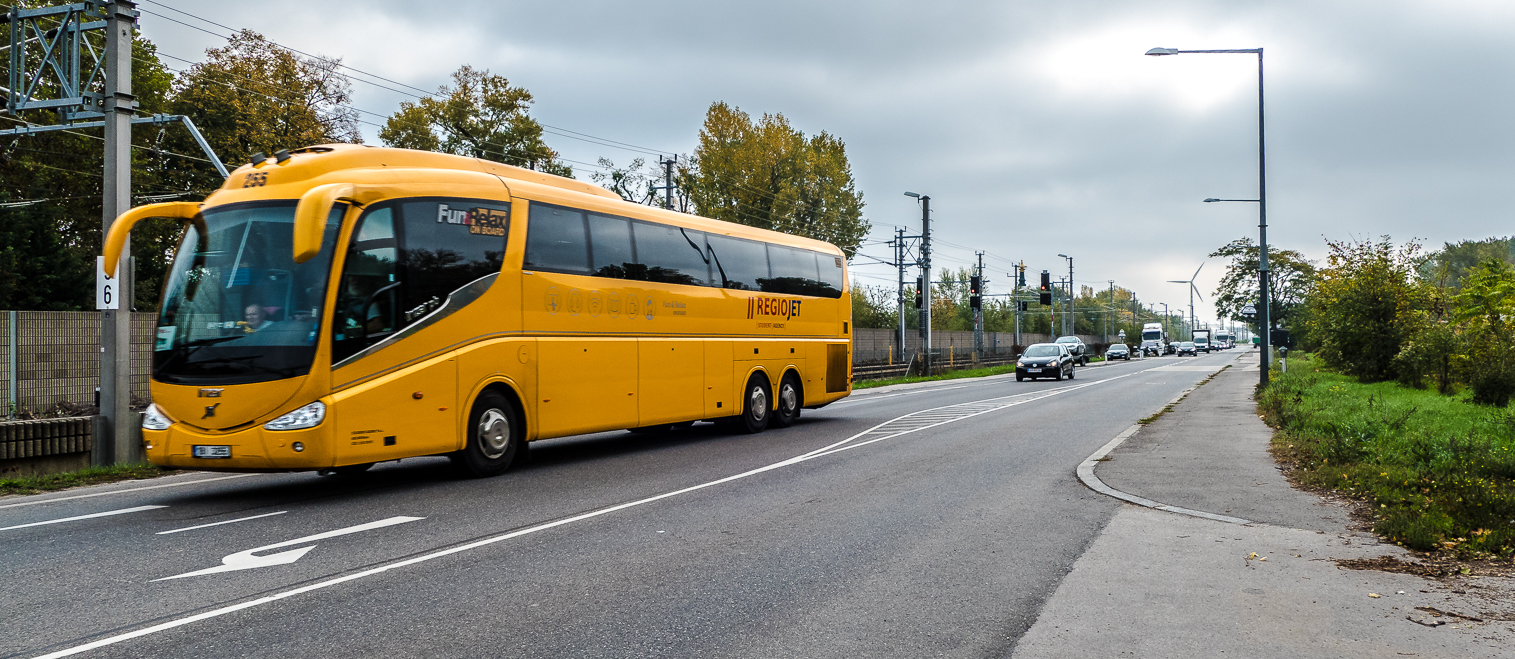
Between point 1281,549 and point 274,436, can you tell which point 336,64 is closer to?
point 274,436

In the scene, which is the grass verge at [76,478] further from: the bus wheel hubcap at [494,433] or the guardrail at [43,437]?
the bus wheel hubcap at [494,433]

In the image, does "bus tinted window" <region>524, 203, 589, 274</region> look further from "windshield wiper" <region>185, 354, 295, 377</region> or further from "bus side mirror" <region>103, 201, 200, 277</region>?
Result: "bus side mirror" <region>103, 201, 200, 277</region>

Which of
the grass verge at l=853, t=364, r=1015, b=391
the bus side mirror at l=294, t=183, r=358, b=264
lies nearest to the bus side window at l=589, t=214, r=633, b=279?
the bus side mirror at l=294, t=183, r=358, b=264

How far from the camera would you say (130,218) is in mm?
9664

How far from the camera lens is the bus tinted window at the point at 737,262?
1575 centimetres

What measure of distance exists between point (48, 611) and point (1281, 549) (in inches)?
299

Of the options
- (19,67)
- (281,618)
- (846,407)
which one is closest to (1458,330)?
(846,407)

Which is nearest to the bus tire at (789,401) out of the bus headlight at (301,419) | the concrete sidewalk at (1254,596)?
the concrete sidewalk at (1254,596)

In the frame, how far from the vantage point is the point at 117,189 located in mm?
12586

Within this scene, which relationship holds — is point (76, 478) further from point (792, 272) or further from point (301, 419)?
point (792, 272)

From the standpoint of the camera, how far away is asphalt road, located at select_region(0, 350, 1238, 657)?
4840 millimetres

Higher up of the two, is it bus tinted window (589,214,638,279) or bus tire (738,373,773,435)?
bus tinted window (589,214,638,279)

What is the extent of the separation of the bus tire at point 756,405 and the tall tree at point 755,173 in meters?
35.2

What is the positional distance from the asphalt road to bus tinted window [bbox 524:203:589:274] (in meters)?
2.45
